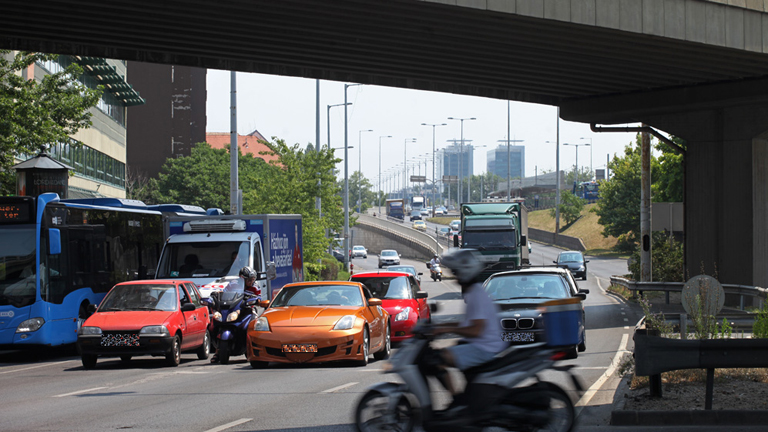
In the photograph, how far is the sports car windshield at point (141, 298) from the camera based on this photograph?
16.0 meters

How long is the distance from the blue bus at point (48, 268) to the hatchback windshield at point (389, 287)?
528 cm

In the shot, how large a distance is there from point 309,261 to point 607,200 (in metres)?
47.1

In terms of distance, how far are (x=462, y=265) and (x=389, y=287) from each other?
1210 cm

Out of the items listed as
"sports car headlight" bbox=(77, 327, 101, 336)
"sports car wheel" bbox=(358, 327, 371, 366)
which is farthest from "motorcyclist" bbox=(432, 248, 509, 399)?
"sports car headlight" bbox=(77, 327, 101, 336)

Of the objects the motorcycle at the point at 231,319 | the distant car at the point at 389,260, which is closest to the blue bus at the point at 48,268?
the motorcycle at the point at 231,319

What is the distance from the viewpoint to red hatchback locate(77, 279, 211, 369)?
15031mm

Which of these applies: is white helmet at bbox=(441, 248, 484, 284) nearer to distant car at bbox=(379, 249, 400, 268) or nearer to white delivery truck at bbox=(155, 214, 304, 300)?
white delivery truck at bbox=(155, 214, 304, 300)

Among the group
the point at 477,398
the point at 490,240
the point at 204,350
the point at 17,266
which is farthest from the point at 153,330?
the point at 490,240

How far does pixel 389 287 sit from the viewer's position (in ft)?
63.7

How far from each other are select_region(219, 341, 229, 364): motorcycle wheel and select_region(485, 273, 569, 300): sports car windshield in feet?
15.7

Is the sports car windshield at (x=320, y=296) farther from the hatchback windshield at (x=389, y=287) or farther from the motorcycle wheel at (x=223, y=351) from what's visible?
the hatchback windshield at (x=389, y=287)

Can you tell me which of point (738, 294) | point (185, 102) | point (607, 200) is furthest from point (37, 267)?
point (185, 102)

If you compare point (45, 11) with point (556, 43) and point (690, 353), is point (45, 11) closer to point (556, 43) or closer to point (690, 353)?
point (556, 43)

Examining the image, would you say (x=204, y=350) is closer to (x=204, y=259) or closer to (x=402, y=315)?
(x=204, y=259)
